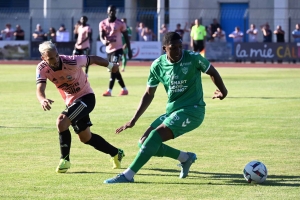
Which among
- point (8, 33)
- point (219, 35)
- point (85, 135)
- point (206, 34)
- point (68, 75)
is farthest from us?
point (8, 33)

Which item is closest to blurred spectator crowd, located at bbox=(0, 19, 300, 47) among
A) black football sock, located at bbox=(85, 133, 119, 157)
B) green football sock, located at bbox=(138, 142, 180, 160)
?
black football sock, located at bbox=(85, 133, 119, 157)

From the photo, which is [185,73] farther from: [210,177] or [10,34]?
[10,34]

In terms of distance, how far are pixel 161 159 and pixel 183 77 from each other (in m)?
2.20

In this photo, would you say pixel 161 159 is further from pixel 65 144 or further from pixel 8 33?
pixel 8 33

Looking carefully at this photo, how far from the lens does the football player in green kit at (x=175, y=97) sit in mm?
8125

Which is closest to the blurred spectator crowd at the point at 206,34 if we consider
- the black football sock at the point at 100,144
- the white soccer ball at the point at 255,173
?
the black football sock at the point at 100,144

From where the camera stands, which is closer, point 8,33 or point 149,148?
point 149,148

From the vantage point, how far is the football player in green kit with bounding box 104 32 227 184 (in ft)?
26.7

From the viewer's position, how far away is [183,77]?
8.35 m

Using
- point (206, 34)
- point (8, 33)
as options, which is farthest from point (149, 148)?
point (8, 33)

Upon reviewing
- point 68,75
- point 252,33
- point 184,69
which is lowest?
point 252,33

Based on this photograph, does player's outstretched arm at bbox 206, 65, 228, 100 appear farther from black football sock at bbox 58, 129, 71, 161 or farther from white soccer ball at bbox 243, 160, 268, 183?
black football sock at bbox 58, 129, 71, 161

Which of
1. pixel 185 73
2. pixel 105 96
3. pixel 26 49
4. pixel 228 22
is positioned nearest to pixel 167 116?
pixel 185 73

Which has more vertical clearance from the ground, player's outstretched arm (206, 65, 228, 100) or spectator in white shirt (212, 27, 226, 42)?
player's outstretched arm (206, 65, 228, 100)
